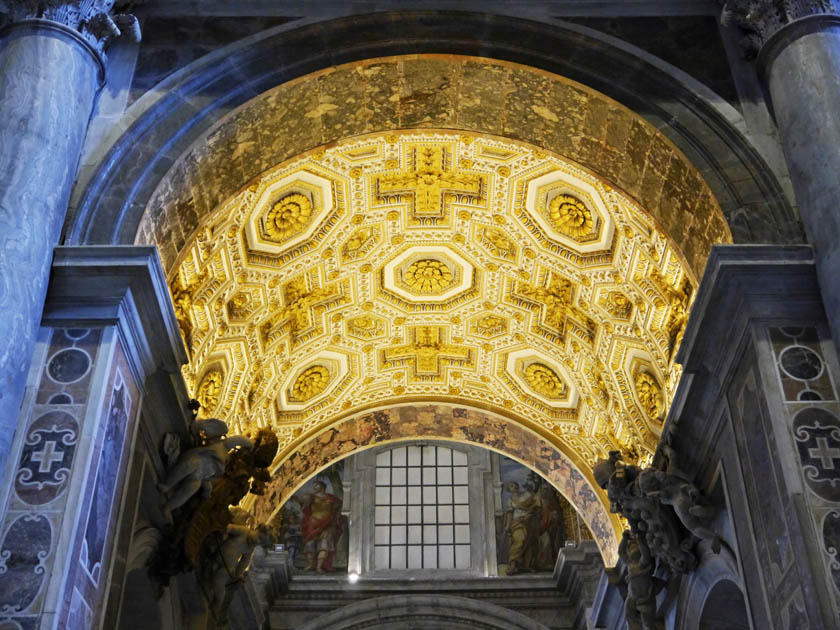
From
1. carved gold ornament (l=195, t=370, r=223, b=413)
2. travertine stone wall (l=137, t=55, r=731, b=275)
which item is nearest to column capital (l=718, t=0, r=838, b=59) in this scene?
travertine stone wall (l=137, t=55, r=731, b=275)

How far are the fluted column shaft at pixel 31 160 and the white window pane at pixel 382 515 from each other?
14.2 m

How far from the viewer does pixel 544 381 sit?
15328 millimetres

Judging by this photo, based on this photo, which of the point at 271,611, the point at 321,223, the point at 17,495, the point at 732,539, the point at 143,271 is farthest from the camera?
the point at 271,611

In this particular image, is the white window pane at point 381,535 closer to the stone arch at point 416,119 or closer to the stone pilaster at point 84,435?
the stone arch at point 416,119

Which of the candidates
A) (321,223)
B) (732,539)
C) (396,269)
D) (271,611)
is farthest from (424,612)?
(732,539)

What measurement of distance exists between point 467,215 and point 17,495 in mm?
7146

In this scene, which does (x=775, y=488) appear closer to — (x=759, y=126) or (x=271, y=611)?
(x=759, y=126)

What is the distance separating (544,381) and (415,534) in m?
7.61

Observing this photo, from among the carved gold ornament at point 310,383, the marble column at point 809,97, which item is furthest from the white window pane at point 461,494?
the marble column at point 809,97

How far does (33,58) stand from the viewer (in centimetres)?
881

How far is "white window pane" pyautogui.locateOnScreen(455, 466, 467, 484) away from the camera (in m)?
22.7

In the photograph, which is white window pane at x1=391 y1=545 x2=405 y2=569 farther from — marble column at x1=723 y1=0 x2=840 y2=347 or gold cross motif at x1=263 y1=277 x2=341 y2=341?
marble column at x1=723 y1=0 x2=840 y2=347

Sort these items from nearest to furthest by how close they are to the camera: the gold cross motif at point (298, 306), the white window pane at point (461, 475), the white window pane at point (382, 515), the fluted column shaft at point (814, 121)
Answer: the fluted column shaft at point (814, 121), the gold cross motif at point (298, 306), the white window pane at point (382, 515), the white window pane at point (461, 475)

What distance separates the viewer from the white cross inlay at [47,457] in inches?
292
